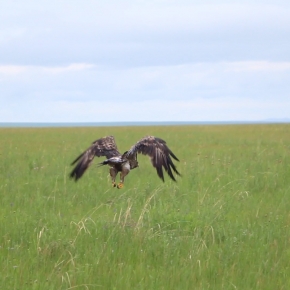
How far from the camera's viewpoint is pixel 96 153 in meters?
7.02

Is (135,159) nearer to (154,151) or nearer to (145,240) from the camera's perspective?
(154,151)

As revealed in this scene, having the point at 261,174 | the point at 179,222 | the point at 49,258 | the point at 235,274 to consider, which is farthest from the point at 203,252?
the point at 261,174

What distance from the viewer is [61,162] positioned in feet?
51.6

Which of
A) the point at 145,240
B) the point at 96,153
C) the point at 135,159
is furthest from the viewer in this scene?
the point at 96,153

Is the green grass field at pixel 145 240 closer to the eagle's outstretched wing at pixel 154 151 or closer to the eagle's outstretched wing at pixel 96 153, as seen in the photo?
the eagle's outstretched wing at pixel 96 153

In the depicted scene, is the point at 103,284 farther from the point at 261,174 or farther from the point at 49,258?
the point at 261,174

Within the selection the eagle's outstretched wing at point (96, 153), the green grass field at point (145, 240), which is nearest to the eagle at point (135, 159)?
the eagle's outstretched wing at point (96, 153)

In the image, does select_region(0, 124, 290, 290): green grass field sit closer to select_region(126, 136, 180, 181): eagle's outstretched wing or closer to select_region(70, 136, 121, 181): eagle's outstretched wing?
select_region(70, 136, 121, 181): eagle's outstretched wing

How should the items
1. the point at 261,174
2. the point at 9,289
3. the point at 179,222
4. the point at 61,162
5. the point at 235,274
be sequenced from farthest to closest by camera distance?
the point at 61,162 → the point at 261,174 → the point at 179,222 → the point at 235,274 → the point at 9,289

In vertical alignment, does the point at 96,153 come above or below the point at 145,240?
above

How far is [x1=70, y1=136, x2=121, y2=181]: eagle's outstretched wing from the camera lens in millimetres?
6719

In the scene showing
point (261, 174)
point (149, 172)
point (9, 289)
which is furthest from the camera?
point (149, 172)

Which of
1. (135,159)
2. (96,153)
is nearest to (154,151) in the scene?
(135,159)

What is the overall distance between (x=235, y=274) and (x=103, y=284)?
1.34 meters
